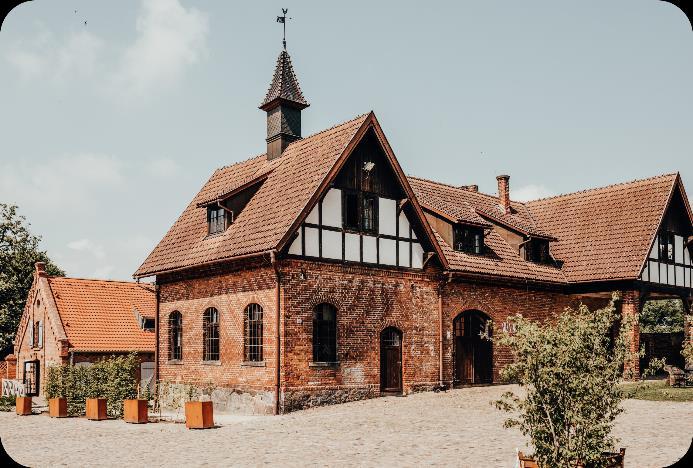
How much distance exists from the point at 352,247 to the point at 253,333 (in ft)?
13.2

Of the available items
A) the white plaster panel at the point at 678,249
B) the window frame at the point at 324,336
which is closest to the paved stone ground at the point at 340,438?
the window frame at the point at 324,336

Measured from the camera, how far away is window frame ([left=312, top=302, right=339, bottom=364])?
883 inches

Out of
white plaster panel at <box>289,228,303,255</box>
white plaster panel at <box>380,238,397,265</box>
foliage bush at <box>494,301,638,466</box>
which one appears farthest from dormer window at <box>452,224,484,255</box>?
foliage bush at <box>494,301,638,466</box>

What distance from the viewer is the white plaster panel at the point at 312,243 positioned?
22.3 metres

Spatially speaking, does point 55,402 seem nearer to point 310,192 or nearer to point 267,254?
point 267,254

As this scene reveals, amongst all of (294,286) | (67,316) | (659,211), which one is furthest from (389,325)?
(67,316)

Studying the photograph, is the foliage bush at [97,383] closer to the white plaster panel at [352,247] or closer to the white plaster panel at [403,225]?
the white plaster panel at [352,247]

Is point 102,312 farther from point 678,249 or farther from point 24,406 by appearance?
point 678,249

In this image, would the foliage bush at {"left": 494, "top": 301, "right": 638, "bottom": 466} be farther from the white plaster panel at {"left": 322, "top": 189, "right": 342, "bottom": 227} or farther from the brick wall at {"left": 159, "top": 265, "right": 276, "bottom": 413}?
the white plaster panel at {"left": 322, "top": 189, "right": 342, "bottom": 227}

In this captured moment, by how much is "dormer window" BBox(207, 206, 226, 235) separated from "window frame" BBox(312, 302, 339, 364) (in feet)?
16.6

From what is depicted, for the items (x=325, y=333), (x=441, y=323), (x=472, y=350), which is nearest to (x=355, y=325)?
(x=325, y=333)

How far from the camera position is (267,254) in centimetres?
2130

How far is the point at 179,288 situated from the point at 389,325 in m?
7.95

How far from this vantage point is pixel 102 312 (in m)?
35.9
